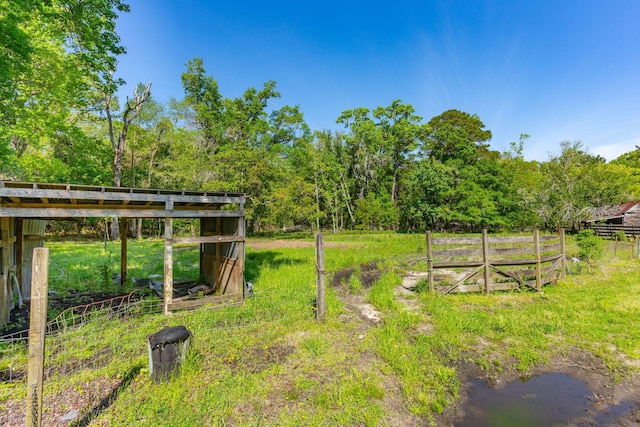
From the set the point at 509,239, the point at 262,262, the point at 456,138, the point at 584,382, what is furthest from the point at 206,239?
the point at 456,138

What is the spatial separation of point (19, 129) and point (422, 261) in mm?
21149

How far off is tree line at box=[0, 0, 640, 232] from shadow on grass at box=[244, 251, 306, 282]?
33.0 ft

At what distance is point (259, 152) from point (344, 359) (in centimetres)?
2334

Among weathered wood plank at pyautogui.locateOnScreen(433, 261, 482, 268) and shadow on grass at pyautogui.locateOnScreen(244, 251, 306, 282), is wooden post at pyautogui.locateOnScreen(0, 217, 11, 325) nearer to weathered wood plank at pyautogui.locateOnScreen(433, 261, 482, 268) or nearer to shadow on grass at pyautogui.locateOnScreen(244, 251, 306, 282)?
shadow on grass at pyautogui.locateOnScreen(244, 251, 306, 282)

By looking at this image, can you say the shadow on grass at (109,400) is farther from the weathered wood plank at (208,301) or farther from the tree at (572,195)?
the tree at (572,195)

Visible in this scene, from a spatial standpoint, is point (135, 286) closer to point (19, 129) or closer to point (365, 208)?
point (19, 129)

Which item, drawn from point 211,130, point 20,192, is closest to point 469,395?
point 20,192

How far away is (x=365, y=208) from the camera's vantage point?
38.3 meters

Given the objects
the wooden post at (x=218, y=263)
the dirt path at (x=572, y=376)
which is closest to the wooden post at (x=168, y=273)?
the wooden post at (x=218, y=263)

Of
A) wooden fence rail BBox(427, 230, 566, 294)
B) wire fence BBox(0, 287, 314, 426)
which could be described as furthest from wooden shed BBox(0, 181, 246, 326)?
wooden fence rail BBox(427, 230, 566, 294)

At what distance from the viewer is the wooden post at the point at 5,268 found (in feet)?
19.0

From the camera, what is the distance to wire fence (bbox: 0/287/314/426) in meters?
3.76

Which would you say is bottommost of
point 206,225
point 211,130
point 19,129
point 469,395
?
point 469,395

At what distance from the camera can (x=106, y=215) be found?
5.96m
